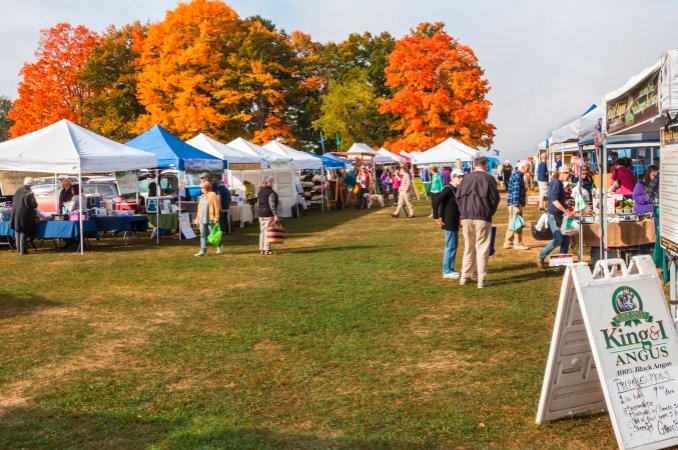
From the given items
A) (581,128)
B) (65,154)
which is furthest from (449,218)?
(65,154)

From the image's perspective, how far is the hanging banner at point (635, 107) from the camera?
5776mm

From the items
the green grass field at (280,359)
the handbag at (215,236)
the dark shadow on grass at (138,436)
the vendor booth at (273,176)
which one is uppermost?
the vendor booth at (273,176)

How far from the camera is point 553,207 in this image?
39.9 feet

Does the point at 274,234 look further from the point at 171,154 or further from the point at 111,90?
the point at 111,90

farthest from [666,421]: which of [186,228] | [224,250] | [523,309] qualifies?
[186,228]

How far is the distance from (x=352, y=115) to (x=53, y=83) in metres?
21.9

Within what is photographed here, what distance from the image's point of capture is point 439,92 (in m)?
48.6

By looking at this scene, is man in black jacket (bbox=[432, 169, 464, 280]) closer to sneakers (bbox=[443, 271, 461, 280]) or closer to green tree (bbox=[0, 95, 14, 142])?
sneakers (bbox=[443, 271, 461, 280])

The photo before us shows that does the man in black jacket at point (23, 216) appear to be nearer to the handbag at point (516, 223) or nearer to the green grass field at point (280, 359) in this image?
the green grass field at point (280, 359)

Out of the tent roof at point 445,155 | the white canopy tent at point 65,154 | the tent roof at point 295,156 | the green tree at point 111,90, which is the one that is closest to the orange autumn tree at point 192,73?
the green tree at point 111,90

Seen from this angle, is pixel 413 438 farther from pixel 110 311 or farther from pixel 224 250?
pixel 224 250

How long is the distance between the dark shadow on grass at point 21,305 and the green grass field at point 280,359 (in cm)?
5

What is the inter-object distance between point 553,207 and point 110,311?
7051 mm

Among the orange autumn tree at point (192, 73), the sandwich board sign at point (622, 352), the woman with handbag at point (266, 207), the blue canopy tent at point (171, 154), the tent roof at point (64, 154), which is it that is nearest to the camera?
the sandwich board sign at point (622, 352)
